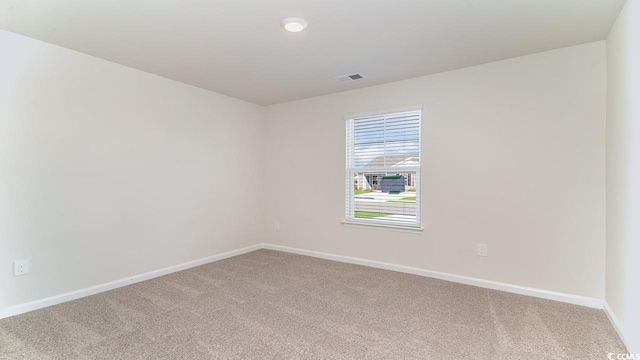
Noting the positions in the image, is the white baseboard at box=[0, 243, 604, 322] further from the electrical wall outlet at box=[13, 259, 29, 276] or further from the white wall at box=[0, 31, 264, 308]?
the electrical wall outlet at box=[13, 259, 29, 276]

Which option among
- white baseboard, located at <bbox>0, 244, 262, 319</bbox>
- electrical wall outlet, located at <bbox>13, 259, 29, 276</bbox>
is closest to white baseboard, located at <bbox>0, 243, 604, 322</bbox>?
white baseboard, located at <bbox>0, 244, 262, 319</bbox>

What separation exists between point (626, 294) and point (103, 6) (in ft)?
13.9

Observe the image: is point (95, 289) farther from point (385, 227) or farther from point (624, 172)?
point (624, 172)

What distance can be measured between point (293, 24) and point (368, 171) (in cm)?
224

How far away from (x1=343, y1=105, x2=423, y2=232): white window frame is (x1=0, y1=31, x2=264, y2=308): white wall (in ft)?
5.71

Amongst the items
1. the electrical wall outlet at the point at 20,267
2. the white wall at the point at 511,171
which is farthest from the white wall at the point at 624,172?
the electrical wall outlet at the point at 20,267

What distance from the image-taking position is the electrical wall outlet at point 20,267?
103 inches

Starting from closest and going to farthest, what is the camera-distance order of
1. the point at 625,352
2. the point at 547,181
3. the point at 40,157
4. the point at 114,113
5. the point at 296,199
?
1. the point at 625,352
2. the point at 40,157
3. the point at 547,181
4. the point at 114,113
5. the point at 296,199

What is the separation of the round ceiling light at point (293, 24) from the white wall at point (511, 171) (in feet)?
5.87

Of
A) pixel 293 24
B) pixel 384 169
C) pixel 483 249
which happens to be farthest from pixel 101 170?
pixel 483 249

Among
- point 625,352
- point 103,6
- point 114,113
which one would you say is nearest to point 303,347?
point 625,352

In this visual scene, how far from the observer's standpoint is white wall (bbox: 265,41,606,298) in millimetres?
2770

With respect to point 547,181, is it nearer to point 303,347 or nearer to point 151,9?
point 303,347

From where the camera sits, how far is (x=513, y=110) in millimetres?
3094
